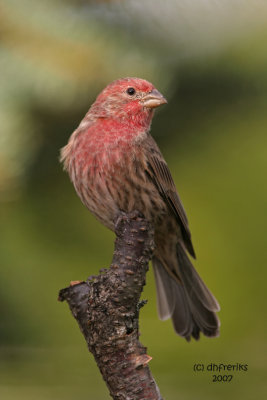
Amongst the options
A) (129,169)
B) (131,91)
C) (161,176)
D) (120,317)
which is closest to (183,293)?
(161,176)

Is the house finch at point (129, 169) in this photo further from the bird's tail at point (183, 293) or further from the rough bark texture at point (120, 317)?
the rough bark texture at point (120, 317)

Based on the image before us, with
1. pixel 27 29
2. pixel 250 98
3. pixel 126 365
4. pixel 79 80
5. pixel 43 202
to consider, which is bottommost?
pixel 126 365

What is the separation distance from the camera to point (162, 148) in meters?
2.54

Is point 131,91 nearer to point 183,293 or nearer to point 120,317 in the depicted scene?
point 183,293

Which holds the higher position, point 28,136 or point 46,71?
point 46,71

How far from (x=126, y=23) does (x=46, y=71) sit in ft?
1.25

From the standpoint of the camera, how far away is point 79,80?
232 centimetres

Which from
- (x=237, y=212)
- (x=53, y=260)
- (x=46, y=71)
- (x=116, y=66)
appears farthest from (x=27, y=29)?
(x=237, y=212)

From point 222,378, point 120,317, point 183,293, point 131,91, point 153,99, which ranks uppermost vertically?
point 131,91

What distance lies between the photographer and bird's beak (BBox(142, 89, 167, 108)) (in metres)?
2.69

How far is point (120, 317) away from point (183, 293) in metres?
2.02

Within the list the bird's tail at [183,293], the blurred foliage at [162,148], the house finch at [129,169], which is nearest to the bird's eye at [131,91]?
the house finch at [129,169]

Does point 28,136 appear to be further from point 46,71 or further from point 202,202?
point 202,202

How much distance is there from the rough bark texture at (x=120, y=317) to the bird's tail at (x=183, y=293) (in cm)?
131
